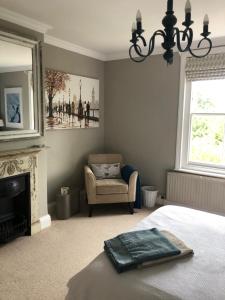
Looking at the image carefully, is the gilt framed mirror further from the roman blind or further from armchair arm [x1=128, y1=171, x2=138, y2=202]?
the roman blind

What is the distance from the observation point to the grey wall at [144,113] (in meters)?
4.04

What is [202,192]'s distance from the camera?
379cm

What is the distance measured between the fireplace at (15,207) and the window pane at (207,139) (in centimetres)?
251

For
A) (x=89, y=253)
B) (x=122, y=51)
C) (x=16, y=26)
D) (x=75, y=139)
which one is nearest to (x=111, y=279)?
(x=89, y=253)

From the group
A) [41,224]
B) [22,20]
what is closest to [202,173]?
[41,224]

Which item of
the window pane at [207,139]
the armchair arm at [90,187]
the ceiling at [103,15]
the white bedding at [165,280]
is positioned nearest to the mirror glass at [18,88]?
the ceiling at [103,15]

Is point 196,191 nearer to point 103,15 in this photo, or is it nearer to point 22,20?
point 103,15

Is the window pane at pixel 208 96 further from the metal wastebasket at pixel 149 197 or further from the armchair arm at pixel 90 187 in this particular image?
the armchair arm at pixel 90 187

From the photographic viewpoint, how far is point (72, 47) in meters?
3.87

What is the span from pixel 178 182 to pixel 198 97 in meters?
1.34

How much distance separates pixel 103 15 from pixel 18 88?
1.23m

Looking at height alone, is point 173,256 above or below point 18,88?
below

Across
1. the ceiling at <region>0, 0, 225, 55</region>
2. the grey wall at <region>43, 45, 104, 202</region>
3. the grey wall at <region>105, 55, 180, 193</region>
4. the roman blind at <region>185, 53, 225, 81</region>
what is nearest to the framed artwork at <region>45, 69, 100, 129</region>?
the grey wall at <region>43, 45, 104, 202</region>

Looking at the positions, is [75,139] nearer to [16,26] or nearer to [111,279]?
[16,26]
